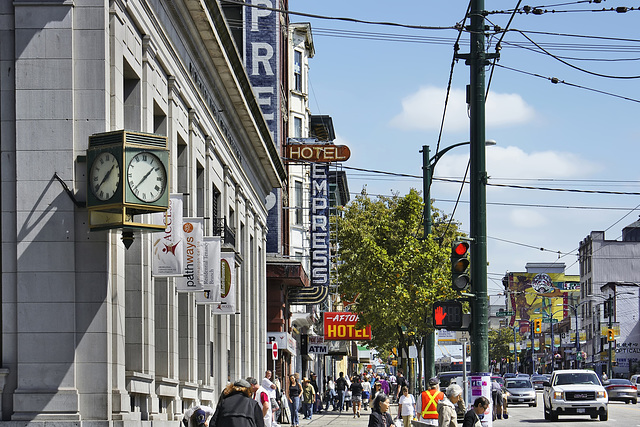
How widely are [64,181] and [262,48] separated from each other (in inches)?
1281

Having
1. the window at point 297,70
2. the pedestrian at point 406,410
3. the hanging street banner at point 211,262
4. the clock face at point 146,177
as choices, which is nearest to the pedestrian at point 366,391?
the window at point 297,70

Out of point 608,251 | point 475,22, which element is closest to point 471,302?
point 475,22

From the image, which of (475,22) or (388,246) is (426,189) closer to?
(388,246)

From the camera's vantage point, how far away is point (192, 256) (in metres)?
20.7

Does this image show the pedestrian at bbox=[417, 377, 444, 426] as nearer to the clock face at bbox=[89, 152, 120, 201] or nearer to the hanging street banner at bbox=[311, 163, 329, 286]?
the clock face at bbox=[89, 152, 120, 201]

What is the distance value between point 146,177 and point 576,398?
2832 centimetres

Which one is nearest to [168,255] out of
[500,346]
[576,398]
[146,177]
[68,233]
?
[68,233]

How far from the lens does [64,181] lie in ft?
48.1

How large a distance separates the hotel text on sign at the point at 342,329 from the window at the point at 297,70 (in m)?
12.6

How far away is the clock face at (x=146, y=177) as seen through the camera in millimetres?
14258

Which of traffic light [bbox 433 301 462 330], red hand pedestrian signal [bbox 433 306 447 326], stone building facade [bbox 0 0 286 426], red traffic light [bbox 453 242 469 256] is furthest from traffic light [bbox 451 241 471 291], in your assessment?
stone building facade [bbox 0 0 286 426]

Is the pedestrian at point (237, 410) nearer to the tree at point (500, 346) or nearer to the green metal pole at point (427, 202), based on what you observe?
the green metal pole at point (427, 202)

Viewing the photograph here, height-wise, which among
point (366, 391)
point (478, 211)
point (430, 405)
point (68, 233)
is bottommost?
point (366, 391)

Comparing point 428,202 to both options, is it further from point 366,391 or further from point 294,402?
point 366,391
